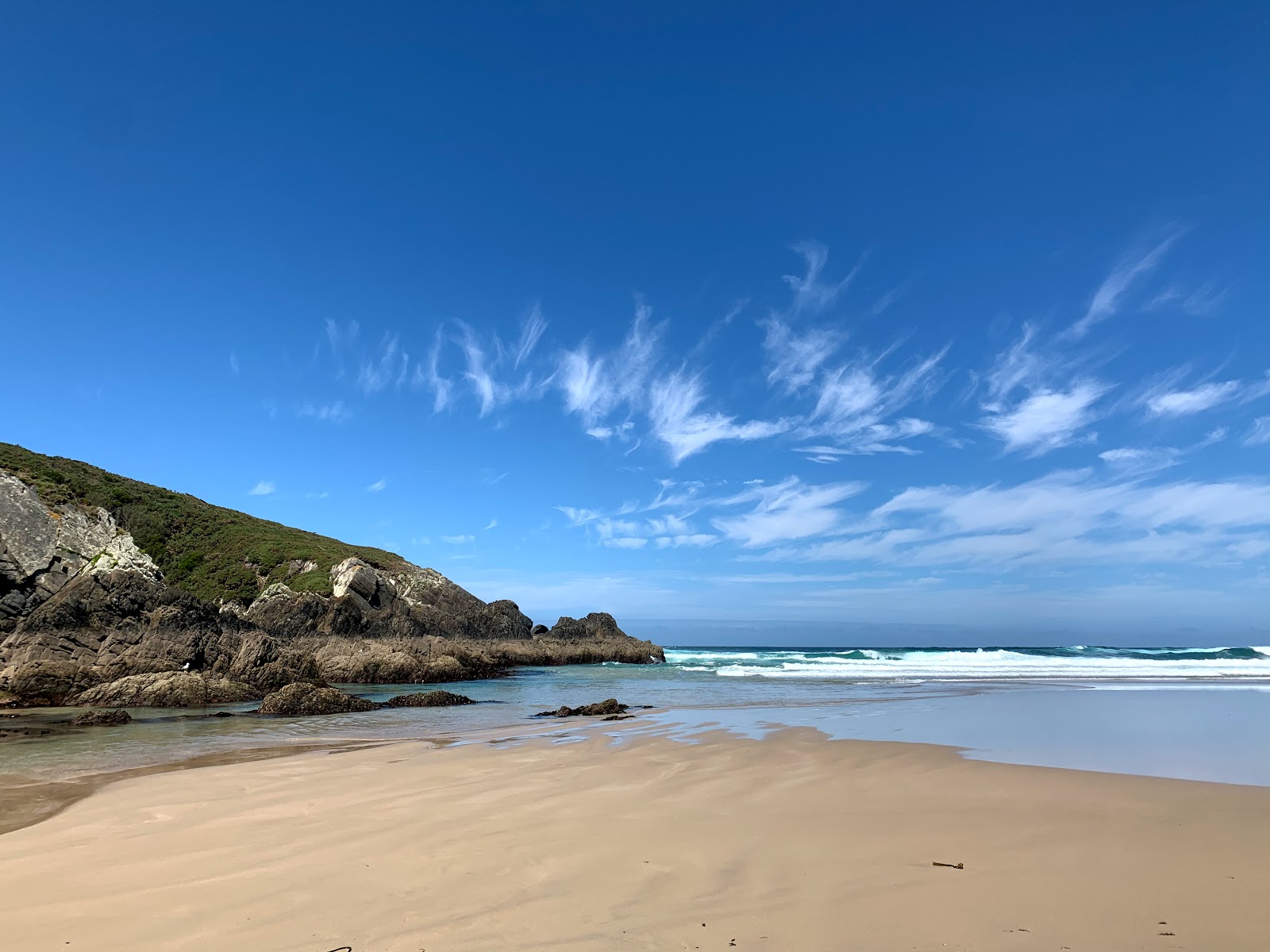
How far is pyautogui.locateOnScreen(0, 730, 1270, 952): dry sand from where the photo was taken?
3.41m

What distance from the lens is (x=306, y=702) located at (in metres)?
16.5

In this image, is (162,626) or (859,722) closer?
(859,722)

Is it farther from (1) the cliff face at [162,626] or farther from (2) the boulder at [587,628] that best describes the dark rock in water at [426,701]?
(2) the boulder at [587,628]

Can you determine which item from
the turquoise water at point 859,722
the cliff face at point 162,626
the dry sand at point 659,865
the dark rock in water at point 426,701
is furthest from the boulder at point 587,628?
the dry sand at point 659,865

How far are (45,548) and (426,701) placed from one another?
19.6 m

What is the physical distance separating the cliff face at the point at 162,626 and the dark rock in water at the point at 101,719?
3083 millimetres

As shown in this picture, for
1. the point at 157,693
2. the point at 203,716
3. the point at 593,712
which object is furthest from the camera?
the point at 157,693

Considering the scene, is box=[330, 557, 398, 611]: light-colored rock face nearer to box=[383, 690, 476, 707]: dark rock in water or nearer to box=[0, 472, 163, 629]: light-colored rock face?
box=[0, 472, 163, 629]: light-colored rock face

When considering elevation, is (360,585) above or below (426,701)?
above

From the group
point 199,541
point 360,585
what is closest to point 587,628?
point 360,585

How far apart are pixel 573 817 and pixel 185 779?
5.66 meters

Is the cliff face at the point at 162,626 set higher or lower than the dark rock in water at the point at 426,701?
higher

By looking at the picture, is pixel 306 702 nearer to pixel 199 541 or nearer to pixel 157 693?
pixel 157 693

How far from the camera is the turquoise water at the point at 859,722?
8.95m
